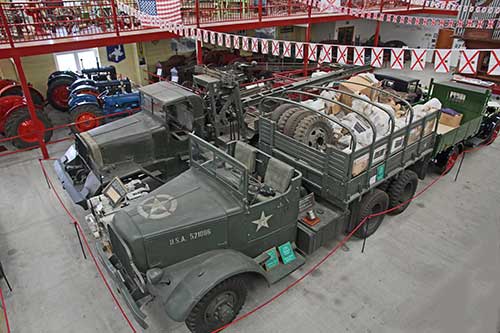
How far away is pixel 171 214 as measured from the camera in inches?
178

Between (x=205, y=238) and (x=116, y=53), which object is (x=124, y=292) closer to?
(x=205, y=238)

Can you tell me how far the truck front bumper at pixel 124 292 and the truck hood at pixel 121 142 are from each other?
Result: 2.23 metres

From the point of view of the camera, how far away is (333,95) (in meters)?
8.17

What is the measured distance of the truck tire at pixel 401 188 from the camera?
677 centimetres

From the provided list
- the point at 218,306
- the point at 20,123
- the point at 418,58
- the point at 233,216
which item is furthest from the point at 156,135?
the point at 418,58

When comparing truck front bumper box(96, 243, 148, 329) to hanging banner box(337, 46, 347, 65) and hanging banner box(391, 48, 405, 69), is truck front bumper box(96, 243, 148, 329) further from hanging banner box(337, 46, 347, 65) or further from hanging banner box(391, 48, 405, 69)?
hanging banner box(337, 46, 347, 65)

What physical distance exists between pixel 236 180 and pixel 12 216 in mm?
5338

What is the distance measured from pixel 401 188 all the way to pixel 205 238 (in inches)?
164

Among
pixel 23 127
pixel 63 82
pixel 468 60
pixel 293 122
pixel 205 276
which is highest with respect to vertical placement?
pixel 468 60

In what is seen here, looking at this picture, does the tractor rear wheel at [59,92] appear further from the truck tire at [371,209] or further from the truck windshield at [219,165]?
the truck tire at [371,209]

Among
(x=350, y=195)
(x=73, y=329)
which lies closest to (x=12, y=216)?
(x=73, y=329)

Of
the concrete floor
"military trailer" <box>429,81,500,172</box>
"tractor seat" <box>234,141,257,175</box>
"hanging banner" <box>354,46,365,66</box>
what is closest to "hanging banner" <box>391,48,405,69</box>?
"hanging banner" <box>354,46,365,66</box>

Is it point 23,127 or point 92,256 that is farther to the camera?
point 23,127

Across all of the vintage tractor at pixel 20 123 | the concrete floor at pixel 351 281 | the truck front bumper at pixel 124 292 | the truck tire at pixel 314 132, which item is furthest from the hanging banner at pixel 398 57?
the vintage tractor at pixel 20 123
